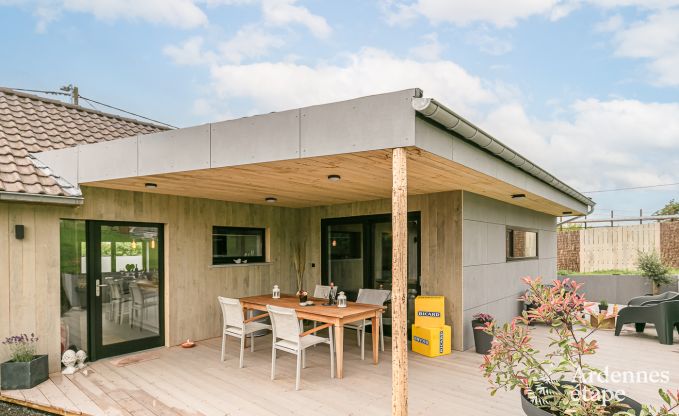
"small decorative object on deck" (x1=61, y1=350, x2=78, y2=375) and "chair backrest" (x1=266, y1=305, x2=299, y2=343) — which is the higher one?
"chair backrest" (x1=266, y1=305, x2=299, y2=343)

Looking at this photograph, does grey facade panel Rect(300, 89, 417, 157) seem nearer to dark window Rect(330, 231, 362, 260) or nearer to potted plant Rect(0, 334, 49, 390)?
potted plant Rect(0, 334, 49, 390)

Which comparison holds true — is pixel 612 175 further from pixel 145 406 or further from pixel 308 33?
pixel 145 406

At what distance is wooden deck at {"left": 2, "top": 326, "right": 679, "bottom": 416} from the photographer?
3723 millimetres

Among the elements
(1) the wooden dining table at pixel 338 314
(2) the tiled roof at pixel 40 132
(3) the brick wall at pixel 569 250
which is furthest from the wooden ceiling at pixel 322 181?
(3) the brick wall at pixel 569 250

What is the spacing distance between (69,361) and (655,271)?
39.2 feet

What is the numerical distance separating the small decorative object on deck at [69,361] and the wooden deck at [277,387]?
128mm

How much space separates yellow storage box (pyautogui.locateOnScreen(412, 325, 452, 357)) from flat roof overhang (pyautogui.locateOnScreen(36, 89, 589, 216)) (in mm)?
1914

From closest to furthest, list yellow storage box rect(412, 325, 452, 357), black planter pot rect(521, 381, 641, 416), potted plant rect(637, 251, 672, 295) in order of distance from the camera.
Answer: black planter pot rect(521, 381, 641, 416) → yellow storage box rect(412, 325, 452, 357) → potted plant rect(637, 251, 672, 295)

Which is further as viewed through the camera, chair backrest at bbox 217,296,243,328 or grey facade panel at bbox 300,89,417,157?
chair backrest at bbox 217,296,243,328

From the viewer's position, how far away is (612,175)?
30.8 m

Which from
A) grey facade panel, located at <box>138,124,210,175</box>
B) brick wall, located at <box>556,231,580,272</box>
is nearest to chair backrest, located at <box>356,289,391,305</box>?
grey facade panel, located at <box>138,124,210,175</box>

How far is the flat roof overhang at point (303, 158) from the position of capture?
2.98 metres

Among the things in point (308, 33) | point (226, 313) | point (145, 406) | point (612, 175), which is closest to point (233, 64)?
point (308, 33)

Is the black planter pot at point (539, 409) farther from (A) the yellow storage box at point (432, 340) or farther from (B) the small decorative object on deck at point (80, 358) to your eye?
(B) the small decorative object on deck at point (80, 358)
